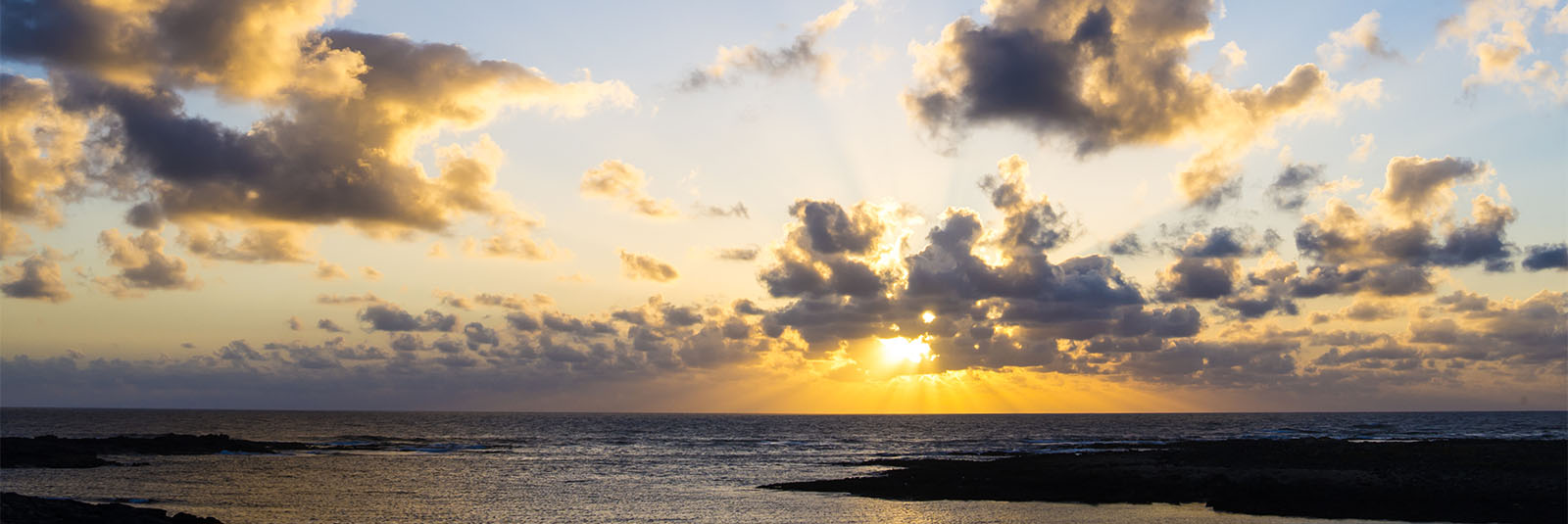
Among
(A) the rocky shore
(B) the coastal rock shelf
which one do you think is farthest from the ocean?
(A) the rocky shore

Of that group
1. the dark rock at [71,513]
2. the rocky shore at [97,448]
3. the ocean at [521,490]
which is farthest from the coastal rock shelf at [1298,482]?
the rocky shore at [97,448]

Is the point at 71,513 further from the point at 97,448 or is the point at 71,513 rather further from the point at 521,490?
the point at 97,448

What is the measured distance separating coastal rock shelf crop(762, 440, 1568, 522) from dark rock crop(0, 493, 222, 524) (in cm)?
3635

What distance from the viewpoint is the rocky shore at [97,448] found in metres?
85.7

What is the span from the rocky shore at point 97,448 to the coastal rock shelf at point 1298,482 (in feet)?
208

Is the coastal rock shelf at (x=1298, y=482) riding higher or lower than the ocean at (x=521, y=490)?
higher

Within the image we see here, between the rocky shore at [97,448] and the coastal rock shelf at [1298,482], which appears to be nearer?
the coastal rock shelf at [1298,482]

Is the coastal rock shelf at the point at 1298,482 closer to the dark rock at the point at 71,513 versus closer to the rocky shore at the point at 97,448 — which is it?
the dark rock at the point at 71,513

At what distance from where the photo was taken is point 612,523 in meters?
49.8

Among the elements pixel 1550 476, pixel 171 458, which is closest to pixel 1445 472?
pixel 1550 476

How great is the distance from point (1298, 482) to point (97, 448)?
358 ft

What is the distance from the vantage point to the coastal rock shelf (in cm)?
4925

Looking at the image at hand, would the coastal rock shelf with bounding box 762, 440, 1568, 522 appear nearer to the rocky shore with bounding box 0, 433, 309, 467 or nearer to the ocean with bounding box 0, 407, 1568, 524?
the ocean with bounding box 0, 407, 1568, 524

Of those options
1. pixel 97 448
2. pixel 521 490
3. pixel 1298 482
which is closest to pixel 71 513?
pixel 521 490
